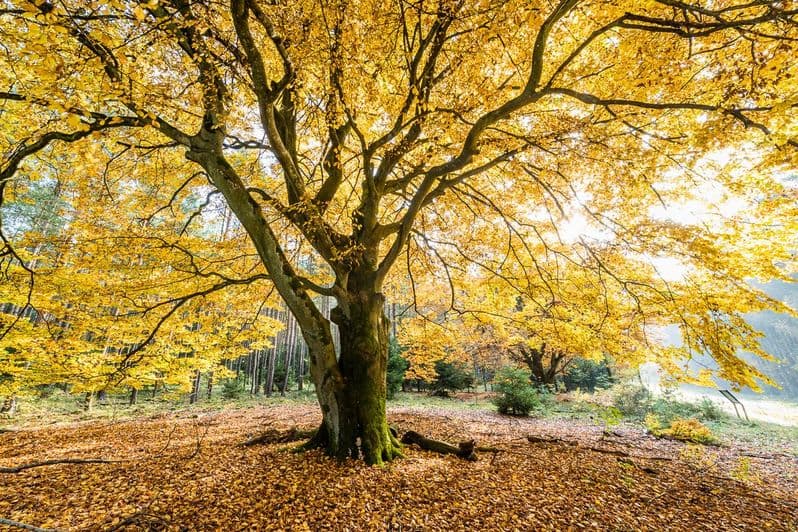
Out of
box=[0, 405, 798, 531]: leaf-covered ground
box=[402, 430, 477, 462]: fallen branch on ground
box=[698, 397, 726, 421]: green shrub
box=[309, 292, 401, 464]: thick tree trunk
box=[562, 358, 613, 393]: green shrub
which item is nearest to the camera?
box=[0, 405, 798, 531]: leaf-covered ground

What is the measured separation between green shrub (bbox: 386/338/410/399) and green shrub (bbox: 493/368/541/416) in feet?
20.8

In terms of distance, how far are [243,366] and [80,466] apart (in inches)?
877

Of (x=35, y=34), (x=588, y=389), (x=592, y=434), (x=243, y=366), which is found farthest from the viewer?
(x=243, y=366)

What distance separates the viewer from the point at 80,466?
16.3ft

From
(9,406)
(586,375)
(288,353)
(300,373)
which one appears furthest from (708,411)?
(9,406)

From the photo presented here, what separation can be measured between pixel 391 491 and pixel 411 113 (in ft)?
18.5

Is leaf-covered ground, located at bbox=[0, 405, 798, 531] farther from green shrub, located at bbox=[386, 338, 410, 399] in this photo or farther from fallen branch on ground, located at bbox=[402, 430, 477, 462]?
green shrub, located at bbox=[386, 338, 410, 399]

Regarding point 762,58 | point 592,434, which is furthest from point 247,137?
point 592,434

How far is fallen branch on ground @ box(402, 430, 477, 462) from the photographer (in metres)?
5.44

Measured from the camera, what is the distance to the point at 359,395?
16.3 ft

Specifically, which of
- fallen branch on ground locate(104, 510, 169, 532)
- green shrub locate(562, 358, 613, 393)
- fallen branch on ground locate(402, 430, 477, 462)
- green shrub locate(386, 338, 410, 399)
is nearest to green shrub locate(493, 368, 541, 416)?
green shrub locate(386, 338, 410, 399)

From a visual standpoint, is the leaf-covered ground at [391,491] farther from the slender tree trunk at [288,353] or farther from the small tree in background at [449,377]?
the slender tree trunk at [288,353]

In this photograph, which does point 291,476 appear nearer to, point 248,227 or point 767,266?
point 248,227

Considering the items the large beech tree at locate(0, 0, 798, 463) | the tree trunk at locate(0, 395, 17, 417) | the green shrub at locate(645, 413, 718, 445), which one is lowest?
the green shrub at locate(645, 413, 718, 445)
